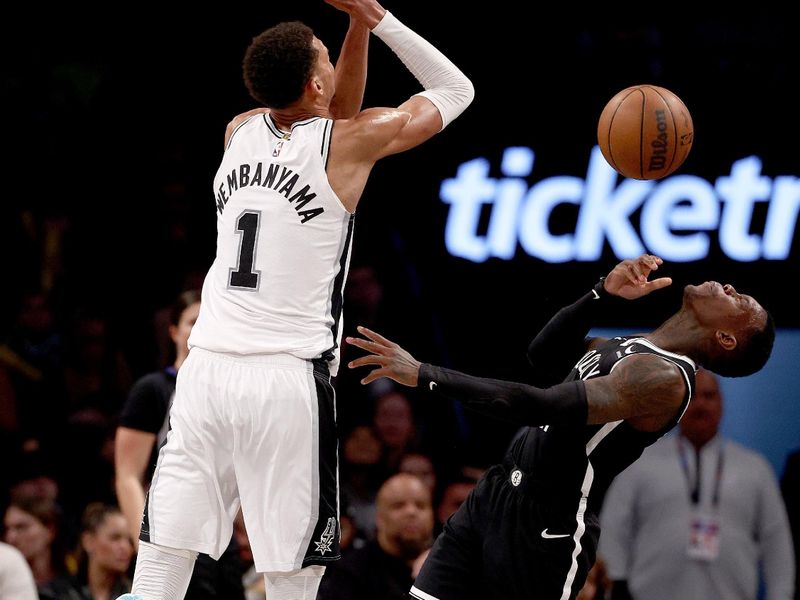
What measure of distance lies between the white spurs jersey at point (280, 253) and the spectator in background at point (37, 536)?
3462 millimetres

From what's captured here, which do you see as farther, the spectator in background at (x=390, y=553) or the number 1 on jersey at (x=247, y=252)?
the spectator in background at (x=390, y=553)

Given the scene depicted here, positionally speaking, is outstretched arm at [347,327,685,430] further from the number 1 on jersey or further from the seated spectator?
the seated spectator

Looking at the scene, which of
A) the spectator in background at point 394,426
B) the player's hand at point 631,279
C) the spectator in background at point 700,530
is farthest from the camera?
the spectator in background at point 394,426

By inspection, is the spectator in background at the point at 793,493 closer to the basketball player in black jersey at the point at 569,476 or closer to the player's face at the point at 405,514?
the player's face at the point at 405,514

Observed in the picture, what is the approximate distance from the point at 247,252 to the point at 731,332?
1.77m

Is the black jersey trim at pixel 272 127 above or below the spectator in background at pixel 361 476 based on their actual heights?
above

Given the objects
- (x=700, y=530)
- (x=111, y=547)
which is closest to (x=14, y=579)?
(x=111, y=547)

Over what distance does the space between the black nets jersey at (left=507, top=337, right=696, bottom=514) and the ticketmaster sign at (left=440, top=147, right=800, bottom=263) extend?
4170 mm

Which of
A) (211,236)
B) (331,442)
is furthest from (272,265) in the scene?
(211,236)

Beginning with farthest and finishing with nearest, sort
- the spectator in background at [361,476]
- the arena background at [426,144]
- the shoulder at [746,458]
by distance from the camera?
the arena background at [426,144], the spectator in background at [361,476], the shoulder at [746,458]

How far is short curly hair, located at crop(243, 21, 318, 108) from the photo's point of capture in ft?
14.9

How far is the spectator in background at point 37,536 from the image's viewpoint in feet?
24.5

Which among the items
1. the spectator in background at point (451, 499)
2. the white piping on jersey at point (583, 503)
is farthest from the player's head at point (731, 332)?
the spectator in background at point (451, 499)

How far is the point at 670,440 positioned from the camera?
7762 mm
